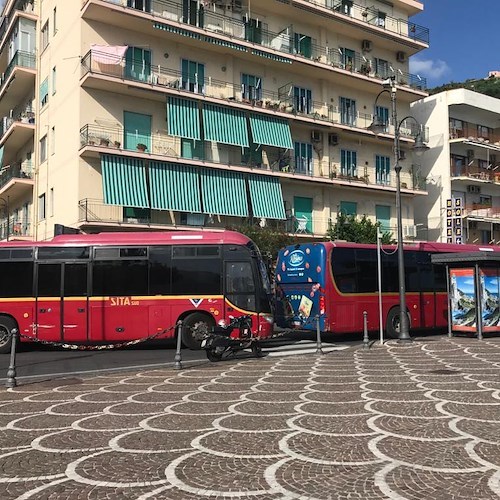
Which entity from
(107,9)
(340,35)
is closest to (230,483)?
(107,9)

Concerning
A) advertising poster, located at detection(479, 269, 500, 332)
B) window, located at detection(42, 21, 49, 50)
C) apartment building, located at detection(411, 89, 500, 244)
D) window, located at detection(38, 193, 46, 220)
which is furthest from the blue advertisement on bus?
apartment building, located at detection(411, 89, 500, 244)

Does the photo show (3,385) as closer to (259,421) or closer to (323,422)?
(259,421)

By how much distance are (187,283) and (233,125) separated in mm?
16643

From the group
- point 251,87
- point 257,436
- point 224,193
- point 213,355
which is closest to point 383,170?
point 251,87

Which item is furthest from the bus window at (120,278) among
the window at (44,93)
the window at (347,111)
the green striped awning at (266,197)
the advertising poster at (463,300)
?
the window at (347,111)

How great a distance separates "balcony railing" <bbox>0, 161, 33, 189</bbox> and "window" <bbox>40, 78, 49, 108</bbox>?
4155 mm

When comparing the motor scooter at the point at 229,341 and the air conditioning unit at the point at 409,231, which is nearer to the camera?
the motor scooter at the point at 229,341

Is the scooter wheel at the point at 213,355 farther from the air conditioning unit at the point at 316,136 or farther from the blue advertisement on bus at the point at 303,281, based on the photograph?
the air conditioning unit at the point at 316,136

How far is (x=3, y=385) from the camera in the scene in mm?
10203

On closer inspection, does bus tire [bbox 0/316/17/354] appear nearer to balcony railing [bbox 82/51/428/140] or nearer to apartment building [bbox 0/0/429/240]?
apartment building [bbox 0/0/429/240]

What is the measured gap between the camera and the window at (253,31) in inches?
1278

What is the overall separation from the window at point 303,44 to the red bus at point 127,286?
22096mm

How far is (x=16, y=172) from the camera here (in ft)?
116

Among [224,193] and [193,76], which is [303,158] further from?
[193,76]
